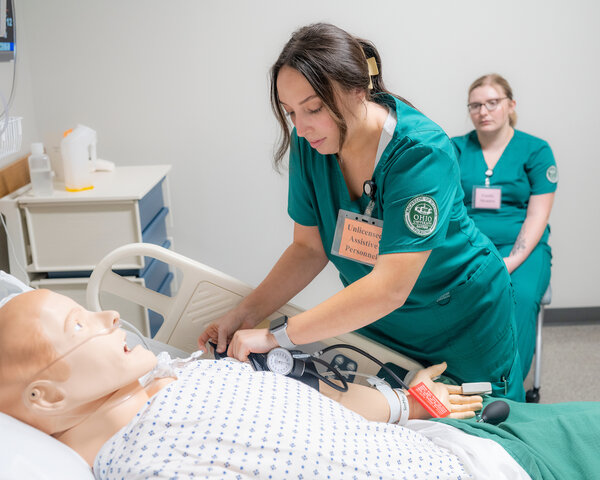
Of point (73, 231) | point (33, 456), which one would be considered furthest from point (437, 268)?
point (73, 231)

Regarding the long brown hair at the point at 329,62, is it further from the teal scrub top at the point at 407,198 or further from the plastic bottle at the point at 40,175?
the plastic bottle at the point at 40,175

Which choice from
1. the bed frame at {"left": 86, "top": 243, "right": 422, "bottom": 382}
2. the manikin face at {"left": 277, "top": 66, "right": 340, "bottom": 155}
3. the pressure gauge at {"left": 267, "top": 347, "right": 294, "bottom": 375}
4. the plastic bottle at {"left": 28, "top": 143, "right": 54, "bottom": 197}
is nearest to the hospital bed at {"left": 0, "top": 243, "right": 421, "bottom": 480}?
the bed frame at {"left": 86, "top": 243, "right": 422, "bottom": 382}

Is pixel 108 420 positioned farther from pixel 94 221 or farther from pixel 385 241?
pixel 94 221

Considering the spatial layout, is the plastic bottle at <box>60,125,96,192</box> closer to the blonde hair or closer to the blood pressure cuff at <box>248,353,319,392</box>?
the blood pressure cuff at <box>248,353,319,392</box>

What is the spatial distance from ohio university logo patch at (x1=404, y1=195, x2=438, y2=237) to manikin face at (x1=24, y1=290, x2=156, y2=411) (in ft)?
2.11

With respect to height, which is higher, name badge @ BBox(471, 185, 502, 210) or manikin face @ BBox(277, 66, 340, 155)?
manikin face @ BBox(277, 66, 340, 155)

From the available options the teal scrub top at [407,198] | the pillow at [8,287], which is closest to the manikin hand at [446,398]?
the teal scrub top at [407,198]

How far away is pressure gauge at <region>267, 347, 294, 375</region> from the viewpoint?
4.43 feet

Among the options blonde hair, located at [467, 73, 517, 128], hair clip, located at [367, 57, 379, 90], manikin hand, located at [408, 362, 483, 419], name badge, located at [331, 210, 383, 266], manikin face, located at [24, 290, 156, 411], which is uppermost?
hair clip, located at [367, 57, 379, 90]

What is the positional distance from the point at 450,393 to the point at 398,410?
20 centimetres

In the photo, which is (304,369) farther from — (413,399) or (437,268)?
(437,268)

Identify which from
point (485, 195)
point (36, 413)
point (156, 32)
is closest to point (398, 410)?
point (36, 413)

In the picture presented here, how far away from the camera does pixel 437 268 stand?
1.49 metres

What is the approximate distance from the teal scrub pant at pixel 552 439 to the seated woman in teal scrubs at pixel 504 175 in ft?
5.31
